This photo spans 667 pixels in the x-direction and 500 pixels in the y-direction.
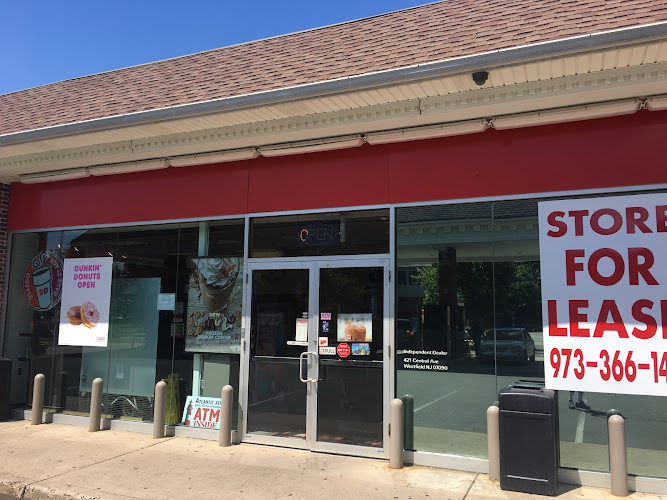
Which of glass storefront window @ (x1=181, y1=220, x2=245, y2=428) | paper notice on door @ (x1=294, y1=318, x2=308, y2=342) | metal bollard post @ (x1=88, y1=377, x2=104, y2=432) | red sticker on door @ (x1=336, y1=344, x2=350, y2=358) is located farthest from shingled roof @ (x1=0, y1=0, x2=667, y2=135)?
metal bollard post @ (x1=88, y1=377, x2=104, y2=432)

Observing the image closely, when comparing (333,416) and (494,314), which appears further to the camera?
(333,416)

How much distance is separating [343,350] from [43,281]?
19.3ft

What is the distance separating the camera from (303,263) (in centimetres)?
729

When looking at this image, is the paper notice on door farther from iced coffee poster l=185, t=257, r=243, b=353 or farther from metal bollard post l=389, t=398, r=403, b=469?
metal bollard post l=389, t=398, r=403, b=469

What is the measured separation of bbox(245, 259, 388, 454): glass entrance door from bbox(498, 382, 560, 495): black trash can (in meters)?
1.58

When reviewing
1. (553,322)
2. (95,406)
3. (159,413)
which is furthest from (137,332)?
(553,322)

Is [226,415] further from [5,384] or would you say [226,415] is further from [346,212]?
[5,384]

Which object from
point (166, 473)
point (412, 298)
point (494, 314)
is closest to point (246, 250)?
point (412, 298)

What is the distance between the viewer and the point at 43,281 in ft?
30.7

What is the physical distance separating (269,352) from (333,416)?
1261 millimetres

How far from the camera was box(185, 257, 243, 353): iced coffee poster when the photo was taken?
771cm

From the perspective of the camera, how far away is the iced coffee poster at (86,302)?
340 inches

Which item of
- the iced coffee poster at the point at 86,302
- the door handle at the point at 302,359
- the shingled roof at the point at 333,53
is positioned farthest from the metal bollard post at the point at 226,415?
the shingled roof at the point at 333,53

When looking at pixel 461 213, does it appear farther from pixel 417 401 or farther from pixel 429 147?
pixel 417 401
